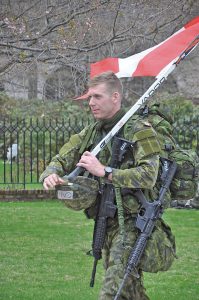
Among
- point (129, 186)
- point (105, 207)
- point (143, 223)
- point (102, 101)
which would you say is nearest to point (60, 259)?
point (105, 207)

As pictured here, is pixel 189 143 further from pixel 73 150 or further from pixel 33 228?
pixel 73 150

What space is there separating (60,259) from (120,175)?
14.3ft

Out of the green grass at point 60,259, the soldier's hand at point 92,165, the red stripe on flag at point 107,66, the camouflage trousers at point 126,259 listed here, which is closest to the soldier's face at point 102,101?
the soldier's hand at point 92,165

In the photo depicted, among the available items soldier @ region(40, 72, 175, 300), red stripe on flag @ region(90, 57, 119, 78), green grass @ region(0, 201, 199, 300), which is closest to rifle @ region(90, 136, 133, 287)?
soldier @ region(40, 72, 175, 300)

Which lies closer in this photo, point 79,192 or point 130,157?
point 79,192

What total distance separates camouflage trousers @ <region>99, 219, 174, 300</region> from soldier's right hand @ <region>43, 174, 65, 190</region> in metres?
0.60

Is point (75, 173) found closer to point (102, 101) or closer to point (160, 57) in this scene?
point (102, 101)

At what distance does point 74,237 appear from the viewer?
1038 centimetres

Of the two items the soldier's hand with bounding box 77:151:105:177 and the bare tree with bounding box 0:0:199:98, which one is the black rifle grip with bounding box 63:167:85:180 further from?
Result: the bare tree with bounding box 0:0:199:98

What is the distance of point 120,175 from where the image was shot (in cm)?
470

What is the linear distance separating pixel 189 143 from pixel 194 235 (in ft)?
15.1

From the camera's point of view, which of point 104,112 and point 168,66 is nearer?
point 104,112

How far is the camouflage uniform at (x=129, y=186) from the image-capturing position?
4.73m

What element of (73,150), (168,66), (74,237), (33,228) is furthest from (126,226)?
(33,228)
